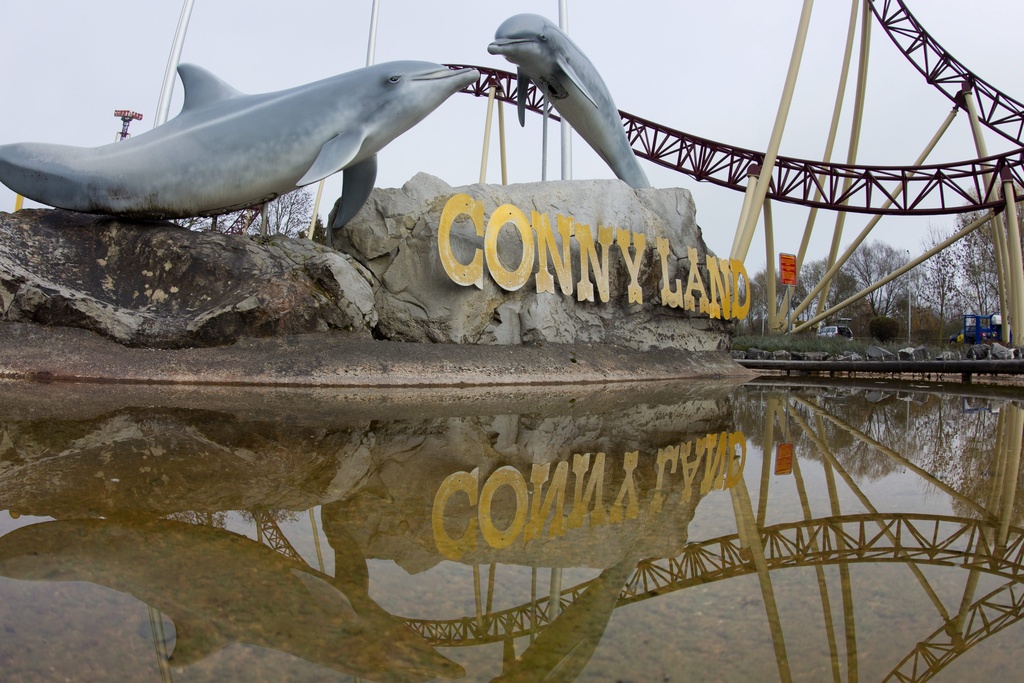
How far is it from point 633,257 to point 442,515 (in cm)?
1037

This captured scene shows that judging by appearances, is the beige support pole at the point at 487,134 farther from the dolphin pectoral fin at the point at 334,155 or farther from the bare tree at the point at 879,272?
the bare tree at the point at 879,272

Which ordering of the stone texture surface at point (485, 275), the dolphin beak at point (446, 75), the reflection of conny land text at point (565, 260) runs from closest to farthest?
the dolphin beak at point (446, 75)
the reflection of conny land text at point (565, 260)
the stone texture surface at point (485, 275)

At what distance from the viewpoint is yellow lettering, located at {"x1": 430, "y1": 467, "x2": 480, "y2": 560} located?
8.04 ft

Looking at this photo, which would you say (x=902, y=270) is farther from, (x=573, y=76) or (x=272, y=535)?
(x=272, y=535)

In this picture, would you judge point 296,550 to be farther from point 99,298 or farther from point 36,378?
point 99,298

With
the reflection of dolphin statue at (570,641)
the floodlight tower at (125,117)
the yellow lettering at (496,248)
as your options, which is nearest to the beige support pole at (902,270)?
the yellow lettering at (496,248)

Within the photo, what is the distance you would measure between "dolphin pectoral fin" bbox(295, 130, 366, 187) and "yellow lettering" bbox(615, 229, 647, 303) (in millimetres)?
5197

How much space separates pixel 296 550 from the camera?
2.33 meters

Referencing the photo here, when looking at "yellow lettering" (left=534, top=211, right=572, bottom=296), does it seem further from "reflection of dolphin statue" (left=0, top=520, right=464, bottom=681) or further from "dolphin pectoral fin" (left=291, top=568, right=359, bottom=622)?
"dolphin pectoral fin" (left=291, top=568, right=359, bottom=622)

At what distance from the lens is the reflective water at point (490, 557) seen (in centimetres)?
167

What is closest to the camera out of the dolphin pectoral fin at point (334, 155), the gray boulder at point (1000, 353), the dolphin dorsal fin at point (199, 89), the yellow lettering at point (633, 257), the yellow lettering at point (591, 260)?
the dolphin pectoral fin at point (334, 155)

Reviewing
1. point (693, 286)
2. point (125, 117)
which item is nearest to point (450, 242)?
point (693, 286)

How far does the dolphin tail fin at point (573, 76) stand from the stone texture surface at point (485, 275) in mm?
1537

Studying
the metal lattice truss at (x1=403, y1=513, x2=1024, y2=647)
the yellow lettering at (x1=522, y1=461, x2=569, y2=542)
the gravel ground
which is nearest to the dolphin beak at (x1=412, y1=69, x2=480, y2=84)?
the gravel ground
